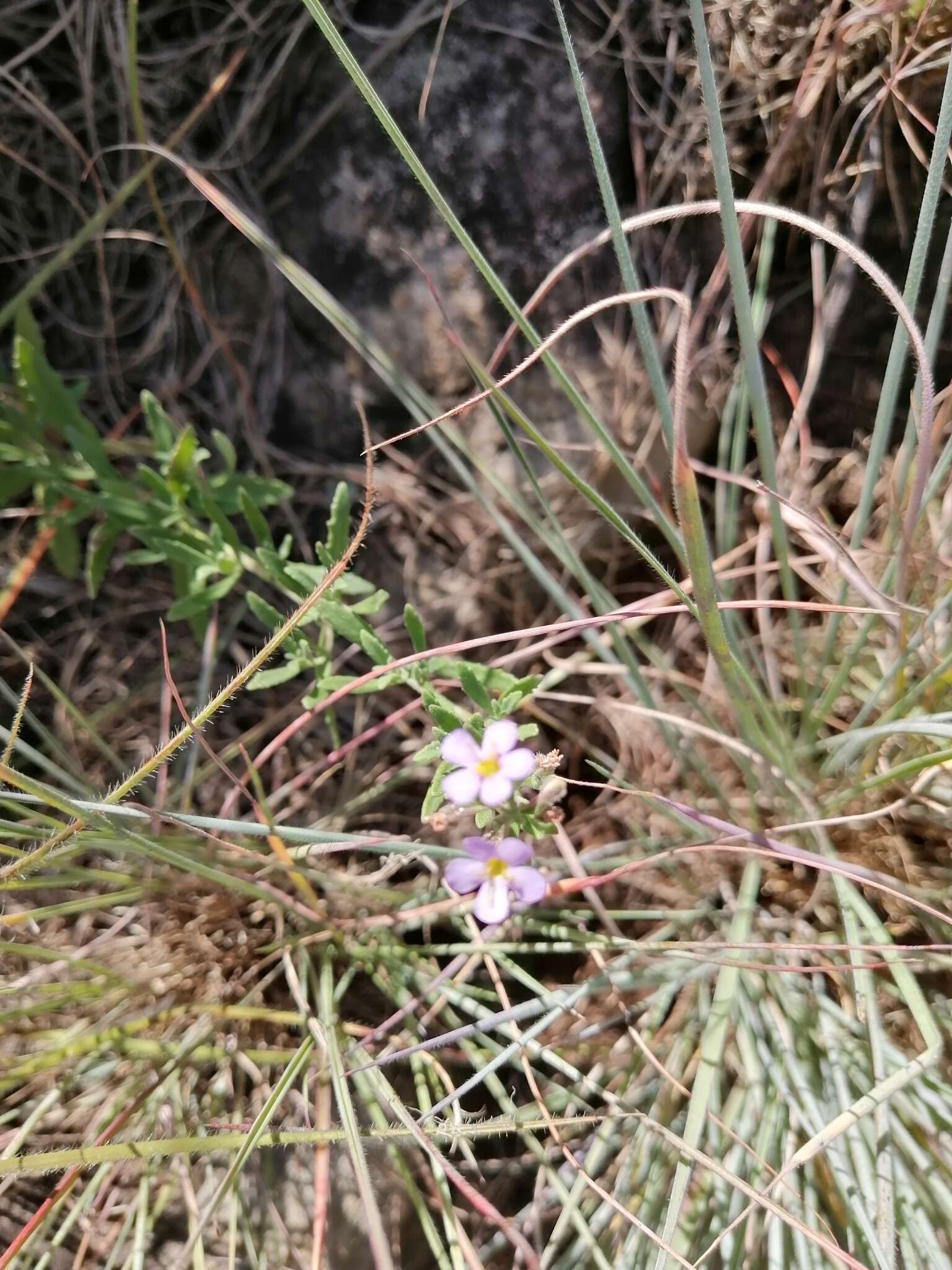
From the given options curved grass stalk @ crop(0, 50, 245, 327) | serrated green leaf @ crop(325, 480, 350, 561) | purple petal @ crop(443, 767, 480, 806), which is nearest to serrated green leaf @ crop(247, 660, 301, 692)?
serrated green leaf @ crop(325, 480, 350, 561)

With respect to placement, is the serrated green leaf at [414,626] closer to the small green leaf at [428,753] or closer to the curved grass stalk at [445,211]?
the small green leaf at [428,753]

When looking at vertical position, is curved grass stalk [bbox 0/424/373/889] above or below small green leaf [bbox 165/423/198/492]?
below

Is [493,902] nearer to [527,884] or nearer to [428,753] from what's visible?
[527,884]

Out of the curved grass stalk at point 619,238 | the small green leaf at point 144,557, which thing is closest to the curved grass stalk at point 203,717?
the curved grass stalk at point 619,238

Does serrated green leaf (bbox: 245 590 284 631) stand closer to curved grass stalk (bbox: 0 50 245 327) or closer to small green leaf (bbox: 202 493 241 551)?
small green leaf (bbox: 202 493 241 551)

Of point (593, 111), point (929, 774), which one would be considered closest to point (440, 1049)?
point (929, 774)

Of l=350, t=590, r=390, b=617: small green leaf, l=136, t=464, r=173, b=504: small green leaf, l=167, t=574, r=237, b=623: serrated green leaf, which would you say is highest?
l=136, t=464, r=173, b=504: small green leaf

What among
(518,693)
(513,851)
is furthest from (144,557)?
(513,851)
